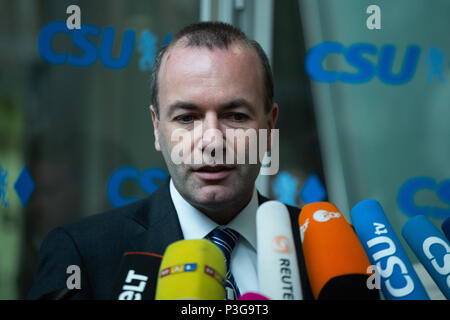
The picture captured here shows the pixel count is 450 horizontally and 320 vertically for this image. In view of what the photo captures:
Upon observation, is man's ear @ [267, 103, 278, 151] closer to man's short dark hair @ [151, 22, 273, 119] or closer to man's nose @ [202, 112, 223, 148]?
man's short dark hair @ [151, 22, 273, 119]

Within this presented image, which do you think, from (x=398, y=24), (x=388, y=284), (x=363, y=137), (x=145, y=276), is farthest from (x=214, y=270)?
(x=398, y=24)

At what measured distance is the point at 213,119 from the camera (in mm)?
986

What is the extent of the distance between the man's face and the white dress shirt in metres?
0.03

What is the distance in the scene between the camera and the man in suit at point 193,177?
100 cm

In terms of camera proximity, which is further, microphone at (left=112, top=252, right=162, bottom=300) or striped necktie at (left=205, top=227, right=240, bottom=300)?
striped necktie at (left=205, top=227, right=240, bottom=300)

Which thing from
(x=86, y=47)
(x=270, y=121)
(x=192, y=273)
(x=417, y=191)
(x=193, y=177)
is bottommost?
(x=192, y=273)

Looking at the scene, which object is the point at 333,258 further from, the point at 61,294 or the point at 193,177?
the point at 61,294

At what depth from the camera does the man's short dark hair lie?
1094mm

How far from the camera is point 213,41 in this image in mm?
1090

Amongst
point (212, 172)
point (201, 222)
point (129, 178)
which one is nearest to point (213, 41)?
point (212, 172)

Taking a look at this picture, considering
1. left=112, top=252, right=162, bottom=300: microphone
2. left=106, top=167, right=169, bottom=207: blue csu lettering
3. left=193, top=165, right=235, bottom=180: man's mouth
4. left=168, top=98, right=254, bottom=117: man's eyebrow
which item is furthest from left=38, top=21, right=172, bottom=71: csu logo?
left=112, top=252, right=162, bottom=300: microphone

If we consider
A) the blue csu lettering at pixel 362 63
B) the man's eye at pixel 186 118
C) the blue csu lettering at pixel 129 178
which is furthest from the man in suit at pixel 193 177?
the blue csu lettering at pixel 362 63

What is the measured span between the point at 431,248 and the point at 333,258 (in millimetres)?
257
